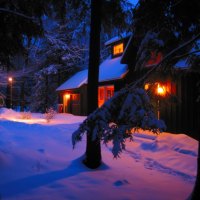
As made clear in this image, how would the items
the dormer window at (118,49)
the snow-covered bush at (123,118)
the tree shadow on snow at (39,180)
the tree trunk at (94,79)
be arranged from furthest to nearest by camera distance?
1. the dormer window at (118,49)
2. the tree trunk at (94,79)
3. the tree shadow on snow at (39,180)
4. the snow-covered bush at (123,118)

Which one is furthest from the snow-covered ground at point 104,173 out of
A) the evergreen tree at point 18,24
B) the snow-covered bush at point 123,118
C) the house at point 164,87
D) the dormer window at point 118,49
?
the dormer window at point 118,49

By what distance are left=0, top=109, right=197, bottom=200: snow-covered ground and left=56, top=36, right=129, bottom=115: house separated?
22.3 ft

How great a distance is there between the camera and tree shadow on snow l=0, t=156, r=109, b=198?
5.38 meters

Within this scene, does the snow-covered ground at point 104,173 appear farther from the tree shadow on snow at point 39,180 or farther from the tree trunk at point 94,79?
the tree trunk at point 94,79

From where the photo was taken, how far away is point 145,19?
6191 mm

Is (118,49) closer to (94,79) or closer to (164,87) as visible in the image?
(94,79)

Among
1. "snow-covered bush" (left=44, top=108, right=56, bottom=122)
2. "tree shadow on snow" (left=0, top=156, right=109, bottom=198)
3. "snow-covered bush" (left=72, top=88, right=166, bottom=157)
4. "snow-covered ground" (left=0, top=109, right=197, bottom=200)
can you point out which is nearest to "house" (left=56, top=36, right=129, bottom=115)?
"snow-covered bush" (left=44, top=108, right=56, bottom=122)

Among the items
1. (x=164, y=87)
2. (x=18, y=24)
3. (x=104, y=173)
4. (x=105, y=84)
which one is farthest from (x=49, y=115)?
(x=164, y=87)

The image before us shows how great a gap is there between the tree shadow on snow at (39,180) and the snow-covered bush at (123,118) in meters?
1.86

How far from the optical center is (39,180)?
20.0 feet

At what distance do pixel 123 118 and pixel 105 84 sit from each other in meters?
16.6

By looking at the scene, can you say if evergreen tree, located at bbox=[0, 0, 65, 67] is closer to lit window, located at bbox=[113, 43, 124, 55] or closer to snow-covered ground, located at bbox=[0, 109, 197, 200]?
snow-covered ground, located at bbox=[0, 109, 197, 200]

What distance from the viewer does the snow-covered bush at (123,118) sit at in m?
3.96

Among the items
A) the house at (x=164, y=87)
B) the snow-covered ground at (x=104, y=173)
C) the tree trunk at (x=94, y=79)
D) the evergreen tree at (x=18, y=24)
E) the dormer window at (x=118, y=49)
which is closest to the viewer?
the snow-covered ground at (x=104, y=173)
